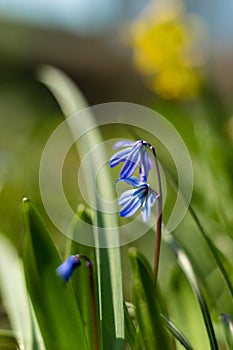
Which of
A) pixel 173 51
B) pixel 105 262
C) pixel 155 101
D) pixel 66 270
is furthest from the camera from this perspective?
pixel 155 101

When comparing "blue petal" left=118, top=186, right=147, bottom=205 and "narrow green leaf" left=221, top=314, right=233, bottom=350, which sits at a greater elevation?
"blue petal" left=118, top=186, right=147, bottom=205

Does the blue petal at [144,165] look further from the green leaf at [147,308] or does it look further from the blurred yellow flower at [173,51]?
the blurred yellow flower at [173,51]

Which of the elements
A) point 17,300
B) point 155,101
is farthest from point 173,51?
point 17,300

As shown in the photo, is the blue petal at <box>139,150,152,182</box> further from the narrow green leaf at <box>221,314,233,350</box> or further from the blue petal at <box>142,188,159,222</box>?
the narrow green leaf at <box>221,314,233,350</box>

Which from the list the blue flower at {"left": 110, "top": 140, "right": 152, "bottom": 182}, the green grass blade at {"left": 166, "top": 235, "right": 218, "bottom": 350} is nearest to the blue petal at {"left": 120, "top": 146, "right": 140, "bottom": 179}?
the blue flower at {"left": 110, "top": 140, "right": 152, "bottom": 182}

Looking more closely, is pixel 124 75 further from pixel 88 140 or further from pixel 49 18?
pixel 88 140

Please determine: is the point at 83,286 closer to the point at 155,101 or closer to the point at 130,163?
the point at 130,163

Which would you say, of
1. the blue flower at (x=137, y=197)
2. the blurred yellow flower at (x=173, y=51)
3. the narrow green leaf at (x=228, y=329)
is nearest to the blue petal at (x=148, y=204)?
the blue flower at (x=137, y=197)
